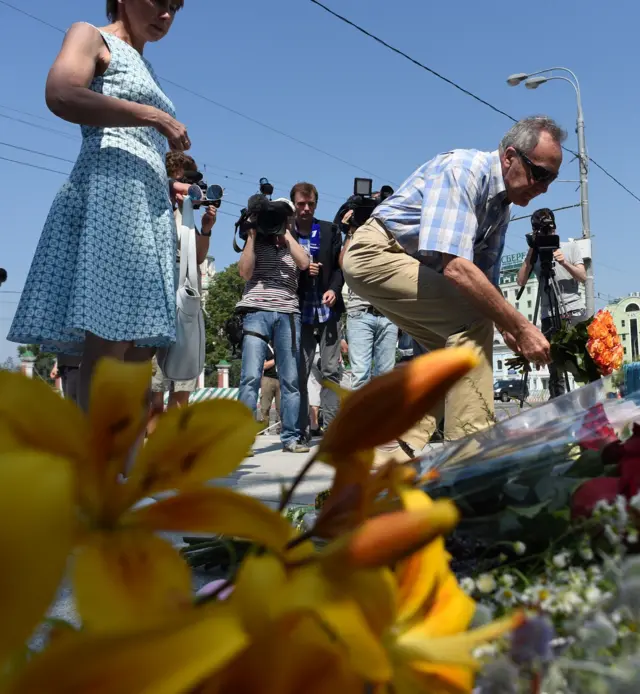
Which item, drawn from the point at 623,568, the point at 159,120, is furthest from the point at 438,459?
the point at 159,120

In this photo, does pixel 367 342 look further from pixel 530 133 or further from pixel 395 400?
pixel 395 400

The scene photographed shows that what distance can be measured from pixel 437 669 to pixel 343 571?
0.08 meters

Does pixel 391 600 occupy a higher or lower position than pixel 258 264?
lower

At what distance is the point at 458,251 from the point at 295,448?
2.46 meters

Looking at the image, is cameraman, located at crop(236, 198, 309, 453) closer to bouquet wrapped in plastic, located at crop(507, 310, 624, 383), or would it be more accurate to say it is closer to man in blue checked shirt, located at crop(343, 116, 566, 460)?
man in blue checked shirt, located at crop(343, 116, 566, 460)

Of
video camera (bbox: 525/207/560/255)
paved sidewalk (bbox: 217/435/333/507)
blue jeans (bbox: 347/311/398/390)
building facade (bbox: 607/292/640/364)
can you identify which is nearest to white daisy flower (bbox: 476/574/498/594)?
paved sidewalk (bbox: 217/435/333/507)

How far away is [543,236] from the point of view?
19.3 ft

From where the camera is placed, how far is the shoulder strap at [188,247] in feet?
11.5

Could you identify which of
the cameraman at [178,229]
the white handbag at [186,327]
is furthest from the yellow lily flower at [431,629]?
the white handbag at [186,327]

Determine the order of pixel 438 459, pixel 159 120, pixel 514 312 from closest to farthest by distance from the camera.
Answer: pixel 438 459, pixel 159 120, pixel 514 312

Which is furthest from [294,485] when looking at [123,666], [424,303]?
[424,303]

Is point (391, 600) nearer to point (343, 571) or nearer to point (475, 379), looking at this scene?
point (343, 571)

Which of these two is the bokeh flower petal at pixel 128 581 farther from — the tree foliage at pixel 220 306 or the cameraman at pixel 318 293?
the tree foliage at pixel 220 306

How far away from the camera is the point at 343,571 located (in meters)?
0.27
